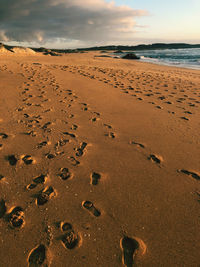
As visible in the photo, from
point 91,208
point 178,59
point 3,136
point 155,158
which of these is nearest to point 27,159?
point 3,136

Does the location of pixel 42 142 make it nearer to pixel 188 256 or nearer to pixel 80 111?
pixel 80 111

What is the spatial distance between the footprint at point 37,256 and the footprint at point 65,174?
1048 millimetres

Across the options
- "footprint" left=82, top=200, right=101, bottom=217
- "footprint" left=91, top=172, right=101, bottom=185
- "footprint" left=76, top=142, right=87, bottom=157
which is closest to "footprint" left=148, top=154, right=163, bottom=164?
"footprint" left=91, top=172, right=101, bottom=185

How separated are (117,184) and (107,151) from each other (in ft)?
3.02

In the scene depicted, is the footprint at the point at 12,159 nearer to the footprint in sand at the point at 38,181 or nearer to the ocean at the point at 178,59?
the footprint in sand at the point at 38,181

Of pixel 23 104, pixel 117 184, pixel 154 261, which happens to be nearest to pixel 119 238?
pixel 154 261

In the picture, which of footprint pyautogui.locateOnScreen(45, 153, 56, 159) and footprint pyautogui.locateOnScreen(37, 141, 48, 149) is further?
footprint pyautogui.locateOnScreen(37, 141, 48, 149)

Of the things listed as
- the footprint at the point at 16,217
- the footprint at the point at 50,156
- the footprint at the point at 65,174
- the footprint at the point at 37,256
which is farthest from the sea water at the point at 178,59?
the footprint at the point at 37,256

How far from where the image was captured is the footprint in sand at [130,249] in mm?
1711

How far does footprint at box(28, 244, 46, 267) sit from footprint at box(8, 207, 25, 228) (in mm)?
377

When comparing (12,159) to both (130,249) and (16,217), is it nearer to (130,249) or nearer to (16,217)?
(16,217)

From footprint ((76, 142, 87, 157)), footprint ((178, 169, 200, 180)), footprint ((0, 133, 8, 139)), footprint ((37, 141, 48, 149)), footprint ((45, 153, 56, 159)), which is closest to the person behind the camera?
footprint ((178, 169, 200, 180))

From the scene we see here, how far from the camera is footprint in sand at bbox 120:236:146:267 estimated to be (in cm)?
171

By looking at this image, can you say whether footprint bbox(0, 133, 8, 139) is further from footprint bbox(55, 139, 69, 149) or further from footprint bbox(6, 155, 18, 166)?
footprint bbox(55, 139, 69, 149)
